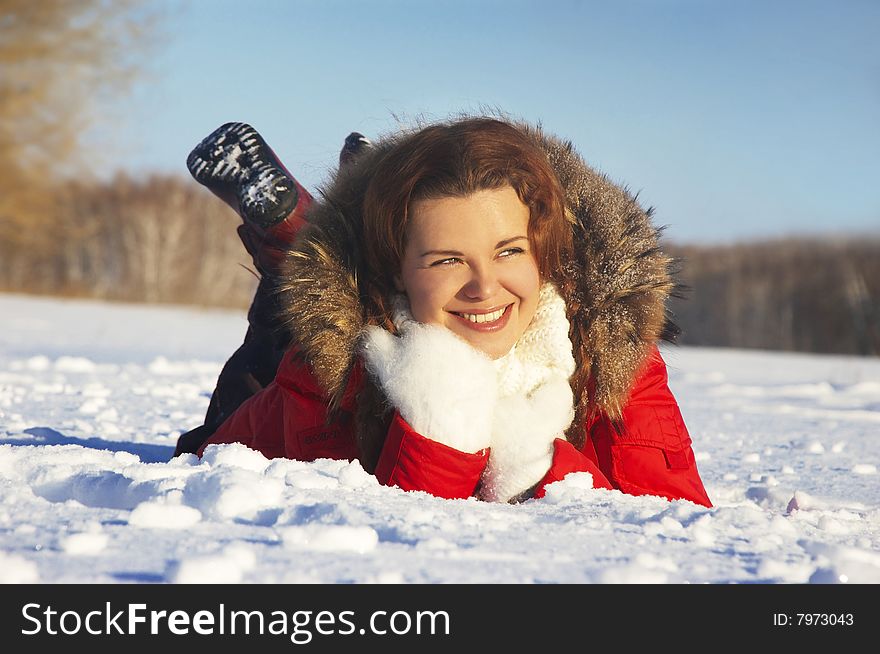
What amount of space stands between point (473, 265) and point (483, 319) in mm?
130

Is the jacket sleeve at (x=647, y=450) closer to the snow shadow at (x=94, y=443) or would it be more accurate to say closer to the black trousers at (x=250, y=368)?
the black trousers at (x=250, y=368)

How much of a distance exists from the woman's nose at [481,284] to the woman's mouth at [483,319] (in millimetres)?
50

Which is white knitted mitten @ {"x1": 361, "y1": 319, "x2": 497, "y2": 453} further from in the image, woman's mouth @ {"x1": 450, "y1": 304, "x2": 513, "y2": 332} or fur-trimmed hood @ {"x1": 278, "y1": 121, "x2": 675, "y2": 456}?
fur-trimmed hood @ {"x1": 278, "y1": 121, "x2": 675, "y2": 456}

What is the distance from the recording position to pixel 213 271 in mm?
24703

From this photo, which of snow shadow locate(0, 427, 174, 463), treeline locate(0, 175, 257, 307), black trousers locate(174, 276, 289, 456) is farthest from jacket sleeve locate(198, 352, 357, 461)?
treeline locate(0, 175, 257, 307)

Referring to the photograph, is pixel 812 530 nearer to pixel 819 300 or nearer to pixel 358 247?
pixel 358 247

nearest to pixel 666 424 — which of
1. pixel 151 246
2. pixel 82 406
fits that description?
pixel 82 406

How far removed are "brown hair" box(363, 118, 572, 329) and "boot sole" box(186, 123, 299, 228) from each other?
0.46 metres

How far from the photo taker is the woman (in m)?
1.89

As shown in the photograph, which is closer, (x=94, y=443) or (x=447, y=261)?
(x=447, y=261)

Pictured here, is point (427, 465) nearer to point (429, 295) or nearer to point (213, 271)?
point (429, 295)

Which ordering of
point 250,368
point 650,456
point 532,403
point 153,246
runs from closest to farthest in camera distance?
point 532,403
point 650,456
point 250,368
point 153,246

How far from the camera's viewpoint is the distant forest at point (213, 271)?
18.2 meters

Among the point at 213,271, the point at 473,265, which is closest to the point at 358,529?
the point at 473,265
